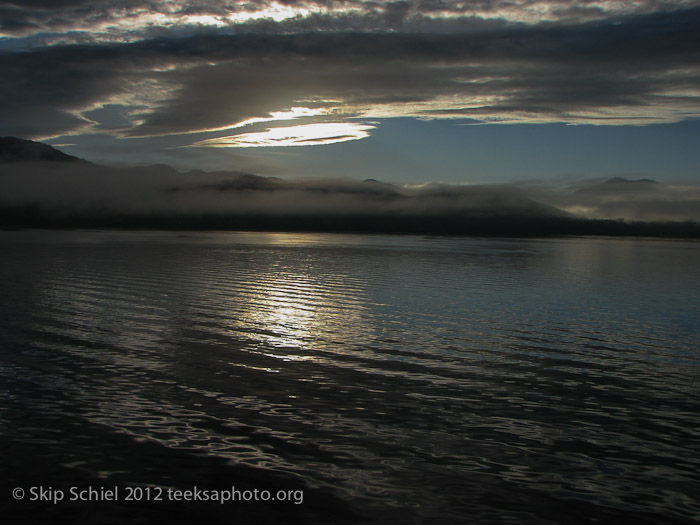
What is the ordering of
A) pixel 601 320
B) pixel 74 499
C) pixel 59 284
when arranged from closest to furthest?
pixel 74 499, pixel 601 320, pixel 59 284

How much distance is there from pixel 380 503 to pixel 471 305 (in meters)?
32.6

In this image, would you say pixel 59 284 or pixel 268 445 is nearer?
pixel 268 445

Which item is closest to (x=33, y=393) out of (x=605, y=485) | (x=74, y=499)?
(x=74, y=499)

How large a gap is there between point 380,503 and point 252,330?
Answer: 20.9m

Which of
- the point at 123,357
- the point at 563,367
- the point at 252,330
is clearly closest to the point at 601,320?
the point at 563,367

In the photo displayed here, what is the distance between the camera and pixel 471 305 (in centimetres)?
4328

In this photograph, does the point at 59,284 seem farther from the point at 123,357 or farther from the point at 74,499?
the point at 74,499

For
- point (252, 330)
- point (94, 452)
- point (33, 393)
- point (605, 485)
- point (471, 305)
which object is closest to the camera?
point (605, 485)

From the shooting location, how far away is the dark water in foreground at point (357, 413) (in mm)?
11992

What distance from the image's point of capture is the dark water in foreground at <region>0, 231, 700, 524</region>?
1199 centimetres

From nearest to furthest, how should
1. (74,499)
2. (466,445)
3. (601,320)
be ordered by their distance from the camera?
(74,499) → (466,445) → (601,320)

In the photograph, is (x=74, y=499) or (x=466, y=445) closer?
(x=74, y=499)

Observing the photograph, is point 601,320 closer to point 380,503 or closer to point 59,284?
point 380,503

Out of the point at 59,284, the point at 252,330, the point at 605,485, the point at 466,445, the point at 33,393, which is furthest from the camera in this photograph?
the point at 59,284
